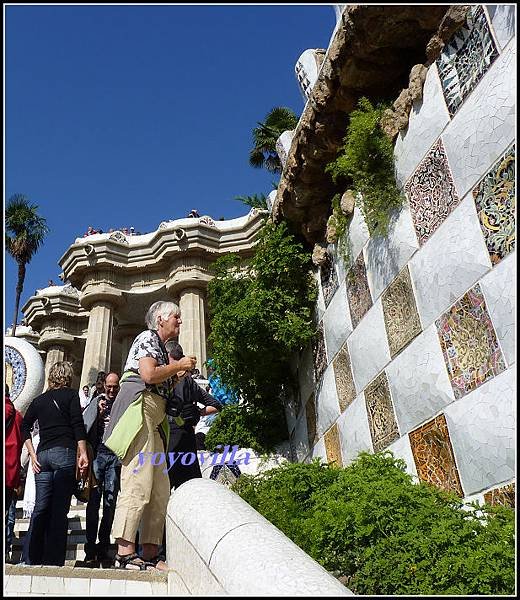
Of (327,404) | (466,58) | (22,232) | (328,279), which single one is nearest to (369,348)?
(327,404)

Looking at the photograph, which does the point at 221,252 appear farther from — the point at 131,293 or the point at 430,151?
the point at 430,151

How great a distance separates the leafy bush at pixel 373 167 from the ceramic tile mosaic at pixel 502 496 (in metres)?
2.93

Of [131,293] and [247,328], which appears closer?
[247,328]

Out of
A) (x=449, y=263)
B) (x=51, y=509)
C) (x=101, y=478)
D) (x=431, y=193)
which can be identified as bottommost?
(x=51, y=509)

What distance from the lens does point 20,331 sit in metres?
28.3

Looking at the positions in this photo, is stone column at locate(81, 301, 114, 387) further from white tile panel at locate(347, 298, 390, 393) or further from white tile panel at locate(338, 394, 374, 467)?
white tile panel at locate(347, 298, 390, 393)

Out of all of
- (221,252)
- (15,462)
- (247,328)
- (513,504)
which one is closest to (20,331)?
(221,252)

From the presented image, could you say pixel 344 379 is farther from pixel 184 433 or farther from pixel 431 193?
pixel 431 193

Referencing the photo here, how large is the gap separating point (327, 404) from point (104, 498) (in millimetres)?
3551

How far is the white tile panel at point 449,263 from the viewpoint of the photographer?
4.96 meters

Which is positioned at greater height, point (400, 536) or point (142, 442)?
point (142, 442)

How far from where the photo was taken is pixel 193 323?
64.2 feet

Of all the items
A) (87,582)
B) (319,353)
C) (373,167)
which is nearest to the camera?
(87,582)

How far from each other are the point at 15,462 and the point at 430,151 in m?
4.89
